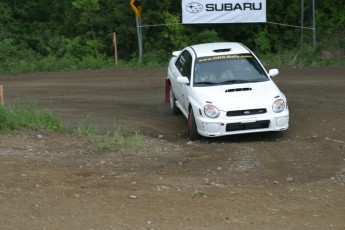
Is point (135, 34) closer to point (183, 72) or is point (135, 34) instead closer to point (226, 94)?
point (183, 72)

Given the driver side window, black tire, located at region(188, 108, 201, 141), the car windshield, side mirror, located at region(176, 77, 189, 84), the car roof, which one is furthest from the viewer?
the car roof

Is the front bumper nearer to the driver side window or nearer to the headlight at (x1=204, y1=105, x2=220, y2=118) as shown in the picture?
the headlight at (x1=204, y1=105, x2=220, y2=118)

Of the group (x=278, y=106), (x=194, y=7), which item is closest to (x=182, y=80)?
(x=278, y=106)

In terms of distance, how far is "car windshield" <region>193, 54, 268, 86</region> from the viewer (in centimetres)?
1278

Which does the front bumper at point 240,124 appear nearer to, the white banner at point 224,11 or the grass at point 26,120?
the grass at point 26,120

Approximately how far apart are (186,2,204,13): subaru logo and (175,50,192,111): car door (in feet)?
26.5

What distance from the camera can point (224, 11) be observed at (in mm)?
22625

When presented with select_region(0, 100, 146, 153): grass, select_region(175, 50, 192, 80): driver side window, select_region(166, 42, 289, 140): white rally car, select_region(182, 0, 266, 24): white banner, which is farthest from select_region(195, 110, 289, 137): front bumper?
select_region(182, 0, 266, 24): white banner

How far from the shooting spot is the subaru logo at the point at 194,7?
22.4m

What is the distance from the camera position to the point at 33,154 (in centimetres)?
984

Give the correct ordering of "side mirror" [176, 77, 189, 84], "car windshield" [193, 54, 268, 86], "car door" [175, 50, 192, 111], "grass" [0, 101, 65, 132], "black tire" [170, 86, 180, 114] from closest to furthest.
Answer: "grass" [0, 101, 65, 132] < "side mirror" [176, 77, 189, 84] < "car windshield" [193, 54, 268, 86] < "car door" [175, 50, 192, 111] < "black tire" [170, 86, 180, 114]

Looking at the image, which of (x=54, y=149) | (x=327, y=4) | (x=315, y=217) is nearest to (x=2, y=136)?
(x=54, y=149)

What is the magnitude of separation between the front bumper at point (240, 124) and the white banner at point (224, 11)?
11.0 m

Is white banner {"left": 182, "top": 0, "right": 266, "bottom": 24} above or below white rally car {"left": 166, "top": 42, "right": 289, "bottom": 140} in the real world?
above
